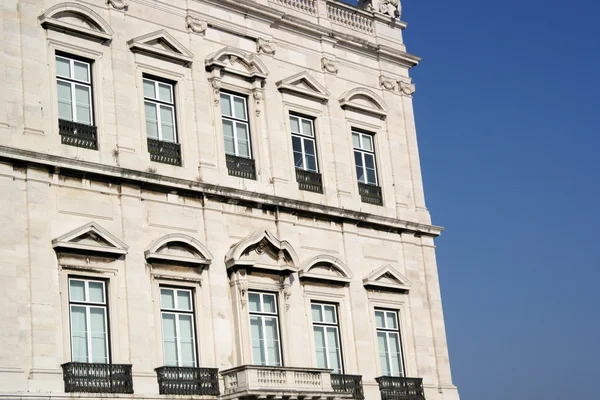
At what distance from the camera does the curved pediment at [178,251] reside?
2366cm

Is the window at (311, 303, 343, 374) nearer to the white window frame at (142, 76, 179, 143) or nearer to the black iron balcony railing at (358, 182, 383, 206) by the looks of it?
the black iron balcony railing at (358, 182, 383, 206)

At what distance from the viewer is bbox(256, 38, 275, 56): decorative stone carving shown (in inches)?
1100

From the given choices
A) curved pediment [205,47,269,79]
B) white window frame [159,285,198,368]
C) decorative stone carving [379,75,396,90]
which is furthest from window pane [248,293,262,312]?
decorative stone carving [379,75,396,90]

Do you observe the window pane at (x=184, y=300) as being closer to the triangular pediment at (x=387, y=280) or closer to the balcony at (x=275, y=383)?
the balcony at (x=275, y=383)

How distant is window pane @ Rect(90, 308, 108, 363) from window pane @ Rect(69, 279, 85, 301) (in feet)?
1.18

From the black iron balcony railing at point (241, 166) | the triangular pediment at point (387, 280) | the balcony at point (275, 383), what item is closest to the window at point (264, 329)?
the balcony at point (275, 383)

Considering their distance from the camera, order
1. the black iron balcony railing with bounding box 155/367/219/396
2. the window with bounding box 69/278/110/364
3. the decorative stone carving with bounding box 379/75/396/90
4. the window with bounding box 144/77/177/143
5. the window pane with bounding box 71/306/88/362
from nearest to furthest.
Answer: the window pane with bounding box 71/306/88/362
the window with bounding box 69/278/110/364
the black iron balcony railing with bounding box 155/367/219/396
the window with bounding box 144/77/177/143
the decorative stone carving with bounding box 379/75/396/90

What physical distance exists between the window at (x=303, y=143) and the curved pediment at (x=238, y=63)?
161 centimetres

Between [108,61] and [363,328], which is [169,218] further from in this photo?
[363,328]

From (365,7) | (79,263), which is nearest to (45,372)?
(79,263)

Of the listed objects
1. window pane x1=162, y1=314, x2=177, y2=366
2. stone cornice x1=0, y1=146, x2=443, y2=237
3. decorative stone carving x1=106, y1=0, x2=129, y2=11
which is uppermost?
decorative stone carving x1=106, y1=0, x2=129, y2=11

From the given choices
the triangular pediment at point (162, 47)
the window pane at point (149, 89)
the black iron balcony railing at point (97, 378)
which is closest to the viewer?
the black iron balcony railing at point (97, 378)

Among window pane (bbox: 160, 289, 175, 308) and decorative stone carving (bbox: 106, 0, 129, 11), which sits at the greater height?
decorative stone carving (bbox: 106, 0, 129, 11)

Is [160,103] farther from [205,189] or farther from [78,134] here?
[78,134]
